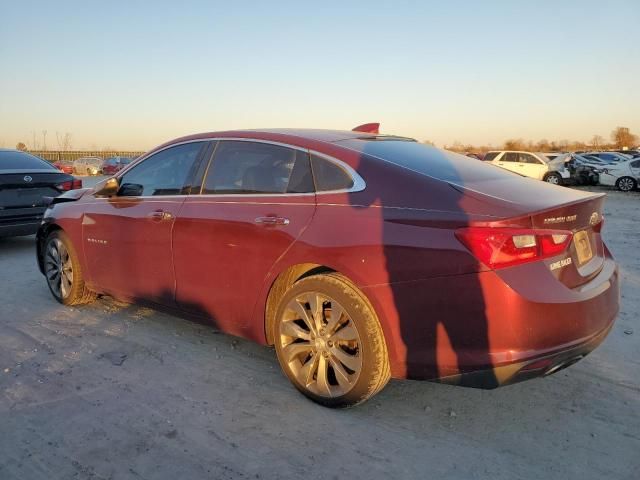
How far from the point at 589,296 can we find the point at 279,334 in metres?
1.74

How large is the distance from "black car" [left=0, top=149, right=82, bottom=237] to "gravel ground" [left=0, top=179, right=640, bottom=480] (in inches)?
153

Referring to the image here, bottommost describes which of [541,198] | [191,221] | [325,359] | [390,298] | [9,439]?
[9,439]

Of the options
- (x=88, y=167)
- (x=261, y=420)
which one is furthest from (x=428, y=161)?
(x=88, y=167)

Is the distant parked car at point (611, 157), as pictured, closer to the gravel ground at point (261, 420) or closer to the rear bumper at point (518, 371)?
the gravel ground at point (261, 420)

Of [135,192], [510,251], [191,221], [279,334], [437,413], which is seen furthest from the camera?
[135,192]

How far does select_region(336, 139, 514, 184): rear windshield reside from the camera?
117 inches

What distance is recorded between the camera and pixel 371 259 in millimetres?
2746

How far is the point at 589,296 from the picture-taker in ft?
8.82

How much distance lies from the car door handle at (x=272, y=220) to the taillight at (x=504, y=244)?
1080mm

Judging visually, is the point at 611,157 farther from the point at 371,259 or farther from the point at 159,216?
the point at 371,259

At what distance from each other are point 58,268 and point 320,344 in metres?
3.28

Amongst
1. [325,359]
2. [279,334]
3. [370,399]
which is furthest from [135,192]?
[370,399]

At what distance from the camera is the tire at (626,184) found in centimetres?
2212

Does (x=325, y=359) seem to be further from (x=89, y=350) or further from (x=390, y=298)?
(x=89, y=350)
